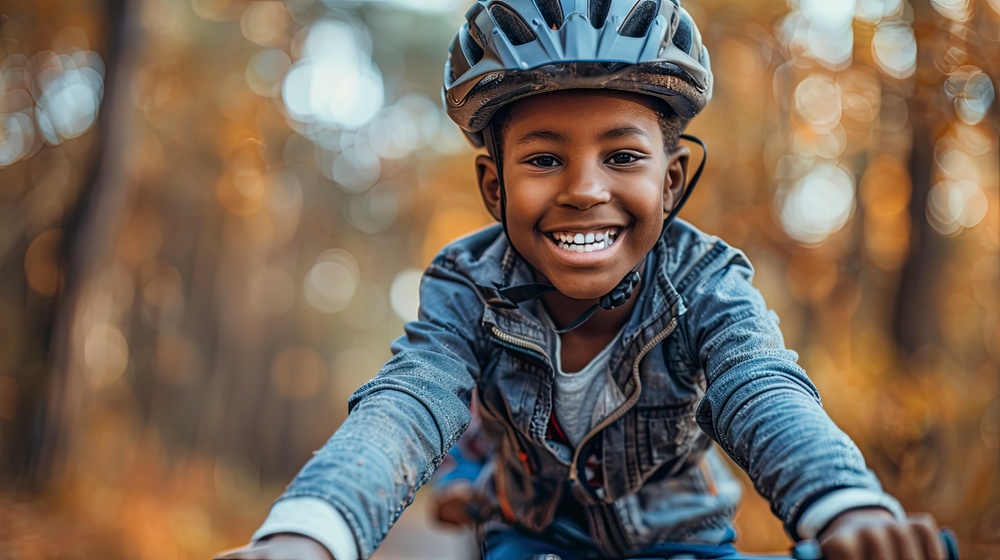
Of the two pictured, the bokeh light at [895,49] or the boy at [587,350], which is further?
the bokeh light at [895,49]

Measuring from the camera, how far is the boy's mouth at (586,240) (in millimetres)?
1873

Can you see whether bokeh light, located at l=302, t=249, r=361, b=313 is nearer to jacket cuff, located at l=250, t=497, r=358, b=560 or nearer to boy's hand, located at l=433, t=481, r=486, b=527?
boy's hand, located at l=433, t=481, r=486, b=527

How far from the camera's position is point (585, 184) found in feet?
5.91

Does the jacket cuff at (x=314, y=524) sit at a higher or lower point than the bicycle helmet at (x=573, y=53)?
lower

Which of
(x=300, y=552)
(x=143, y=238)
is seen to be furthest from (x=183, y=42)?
(x=300, y=552)

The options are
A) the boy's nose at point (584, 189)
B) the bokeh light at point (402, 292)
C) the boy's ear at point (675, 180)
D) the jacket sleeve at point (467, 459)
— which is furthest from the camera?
the bokeh light at point (402, 292)

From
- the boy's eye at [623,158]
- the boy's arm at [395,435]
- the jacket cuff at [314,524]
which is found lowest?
the jacket cuff at [314,524]

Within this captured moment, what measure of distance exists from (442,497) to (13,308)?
6.11 metres

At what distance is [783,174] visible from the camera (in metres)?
6.86

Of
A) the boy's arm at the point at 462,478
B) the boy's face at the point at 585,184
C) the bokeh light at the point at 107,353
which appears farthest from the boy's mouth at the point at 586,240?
the bokeh light at the point at 107,353

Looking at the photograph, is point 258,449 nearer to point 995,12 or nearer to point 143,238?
point 143,238

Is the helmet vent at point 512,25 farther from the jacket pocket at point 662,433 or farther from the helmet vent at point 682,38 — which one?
the jacket pocket at point 662,433

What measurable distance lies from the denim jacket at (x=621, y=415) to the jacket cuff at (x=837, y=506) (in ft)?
0.05

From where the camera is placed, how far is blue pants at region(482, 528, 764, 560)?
2.30 meters
